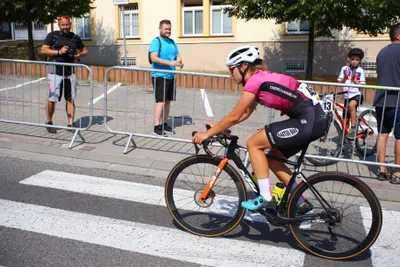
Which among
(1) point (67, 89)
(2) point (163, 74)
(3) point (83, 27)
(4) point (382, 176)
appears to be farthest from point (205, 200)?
(3) point (83, 27)

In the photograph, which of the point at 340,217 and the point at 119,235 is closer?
the point at 340,217

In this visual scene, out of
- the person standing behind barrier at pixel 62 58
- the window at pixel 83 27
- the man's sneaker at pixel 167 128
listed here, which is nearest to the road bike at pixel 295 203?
the man's sneaker at pixel 167 128

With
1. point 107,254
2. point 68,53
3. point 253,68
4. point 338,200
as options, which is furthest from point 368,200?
point 68,53

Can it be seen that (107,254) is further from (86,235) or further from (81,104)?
(81,104)

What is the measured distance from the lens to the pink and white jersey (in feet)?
12.1

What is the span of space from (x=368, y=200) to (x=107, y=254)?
2.25 meters

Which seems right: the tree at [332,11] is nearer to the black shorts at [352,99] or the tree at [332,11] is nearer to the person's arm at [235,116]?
the black shorts at [352,99]

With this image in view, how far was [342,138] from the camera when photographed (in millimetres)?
6445

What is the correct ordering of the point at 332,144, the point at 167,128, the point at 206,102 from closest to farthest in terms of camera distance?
the point at 332,144 → the point at 206,102 → the point at 167,128

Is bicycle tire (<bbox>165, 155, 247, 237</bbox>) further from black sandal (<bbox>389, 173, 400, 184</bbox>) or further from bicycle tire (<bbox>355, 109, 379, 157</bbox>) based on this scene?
bicycle tire (<bbox>355, 109, 379, 157</bbox>)

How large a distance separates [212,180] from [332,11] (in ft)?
31.4

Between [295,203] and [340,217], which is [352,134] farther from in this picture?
[295,203]

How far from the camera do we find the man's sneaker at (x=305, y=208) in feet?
12.8

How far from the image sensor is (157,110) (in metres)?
7.44
